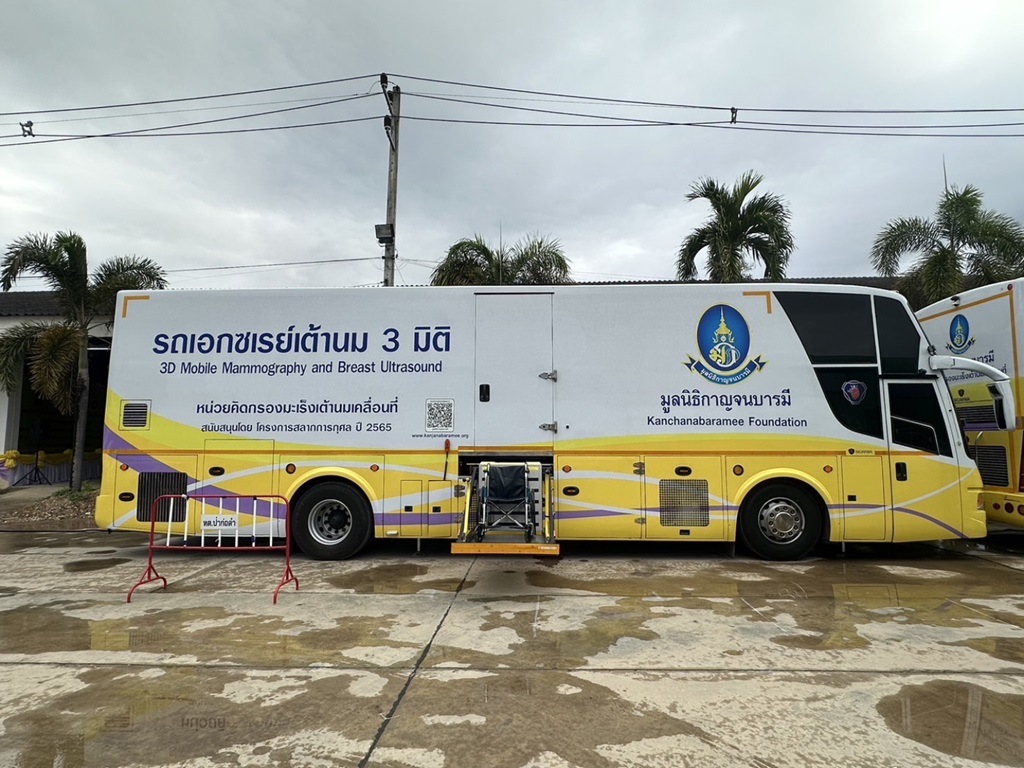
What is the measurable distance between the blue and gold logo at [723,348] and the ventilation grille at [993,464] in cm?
382

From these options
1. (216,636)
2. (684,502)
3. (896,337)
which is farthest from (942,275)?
(216,636)

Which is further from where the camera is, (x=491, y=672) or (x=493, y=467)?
(x=493, y=467)

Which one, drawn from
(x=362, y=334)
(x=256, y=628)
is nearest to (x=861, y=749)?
(x=256, y=628)

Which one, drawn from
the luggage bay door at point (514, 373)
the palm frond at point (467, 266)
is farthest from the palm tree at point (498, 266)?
the luggage bay door at point (514, 373)

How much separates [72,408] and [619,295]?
39.6ft

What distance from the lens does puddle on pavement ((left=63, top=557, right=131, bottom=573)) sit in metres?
7.46

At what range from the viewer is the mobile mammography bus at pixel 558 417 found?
735cm

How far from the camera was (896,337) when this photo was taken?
746 cm

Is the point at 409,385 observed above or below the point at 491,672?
above

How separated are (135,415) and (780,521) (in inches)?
332

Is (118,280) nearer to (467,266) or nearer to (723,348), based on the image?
(467,266)

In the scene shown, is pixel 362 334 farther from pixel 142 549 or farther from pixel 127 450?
pixel 142 549

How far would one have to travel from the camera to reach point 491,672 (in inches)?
164

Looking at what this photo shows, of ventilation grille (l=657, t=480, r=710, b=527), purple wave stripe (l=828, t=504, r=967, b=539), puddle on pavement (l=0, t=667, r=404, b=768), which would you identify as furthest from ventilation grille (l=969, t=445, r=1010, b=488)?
puddle on pavement (l=0, t=667, r=404, b=768)
